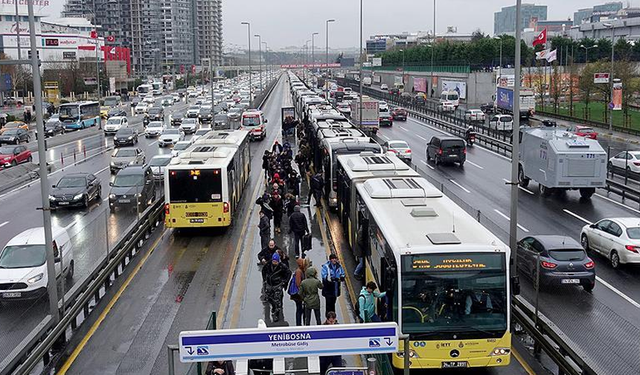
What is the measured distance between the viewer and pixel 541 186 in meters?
33.1

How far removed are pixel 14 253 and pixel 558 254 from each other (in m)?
13.6

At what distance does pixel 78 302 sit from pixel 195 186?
331 inches

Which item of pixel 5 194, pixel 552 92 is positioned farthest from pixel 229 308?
pixel 552 92

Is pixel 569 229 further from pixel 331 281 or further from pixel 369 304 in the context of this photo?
pixel 369 304

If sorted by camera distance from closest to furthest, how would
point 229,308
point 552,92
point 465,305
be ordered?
point 465,305 < point 229,308 < point 552,92

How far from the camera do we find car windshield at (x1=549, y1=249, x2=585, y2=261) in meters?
18.3

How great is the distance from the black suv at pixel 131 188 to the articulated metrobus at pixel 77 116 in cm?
4462

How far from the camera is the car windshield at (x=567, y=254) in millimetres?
18344

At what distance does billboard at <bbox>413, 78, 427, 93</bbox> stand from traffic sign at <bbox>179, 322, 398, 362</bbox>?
363ft

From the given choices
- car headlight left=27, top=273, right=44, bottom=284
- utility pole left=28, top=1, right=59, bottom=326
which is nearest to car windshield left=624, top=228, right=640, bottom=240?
utility pole left=28, top=1, right=59, bottom=326

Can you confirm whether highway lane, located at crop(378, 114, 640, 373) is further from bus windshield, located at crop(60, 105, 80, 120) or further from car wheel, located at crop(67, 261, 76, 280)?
bus windshield, located at crop(60, 105, 80, 120)

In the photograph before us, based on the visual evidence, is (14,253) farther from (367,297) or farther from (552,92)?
(552,92)

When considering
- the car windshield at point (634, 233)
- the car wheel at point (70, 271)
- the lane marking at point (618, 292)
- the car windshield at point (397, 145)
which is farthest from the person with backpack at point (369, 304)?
the car windshield at point (397, 145)

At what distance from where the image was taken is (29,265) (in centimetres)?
1748
